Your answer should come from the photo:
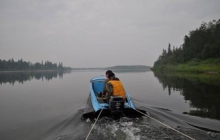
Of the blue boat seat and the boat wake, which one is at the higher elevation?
the blue boat seat

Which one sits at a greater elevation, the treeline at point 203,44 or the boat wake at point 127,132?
the treeline at point 203,44

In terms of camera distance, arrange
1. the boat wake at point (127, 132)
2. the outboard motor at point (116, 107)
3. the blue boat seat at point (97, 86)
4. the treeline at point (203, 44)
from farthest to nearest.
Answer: the treeline at point (203, 44), the blue boat seat at point (97, 86), the outboard motor at point (116, 107), the boat wake at point (127, 132)

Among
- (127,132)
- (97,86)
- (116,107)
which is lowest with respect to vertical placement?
(127,132)

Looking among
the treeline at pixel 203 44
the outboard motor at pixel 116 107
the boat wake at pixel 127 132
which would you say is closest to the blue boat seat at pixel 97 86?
the boat wake at pixel 127 132

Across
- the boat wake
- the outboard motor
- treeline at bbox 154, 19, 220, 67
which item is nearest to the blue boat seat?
the boat wake

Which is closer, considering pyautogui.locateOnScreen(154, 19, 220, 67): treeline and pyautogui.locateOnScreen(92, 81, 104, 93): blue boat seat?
pyautogui.locateOnScreen(92, 81, 104, 93): blue boat seat

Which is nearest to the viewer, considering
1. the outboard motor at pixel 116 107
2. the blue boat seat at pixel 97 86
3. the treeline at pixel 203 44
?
the outboard motor at pixel 116 107

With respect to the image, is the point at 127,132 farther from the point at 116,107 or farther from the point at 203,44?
the point at 203,44

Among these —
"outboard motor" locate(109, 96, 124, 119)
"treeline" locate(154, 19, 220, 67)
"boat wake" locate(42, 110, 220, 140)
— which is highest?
"treeline" locate(154, 19, 220, 67)

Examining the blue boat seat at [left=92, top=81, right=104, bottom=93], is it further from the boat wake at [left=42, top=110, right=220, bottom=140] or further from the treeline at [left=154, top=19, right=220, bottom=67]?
the treeline at [left=154, top=19, right=220, bottom=67]

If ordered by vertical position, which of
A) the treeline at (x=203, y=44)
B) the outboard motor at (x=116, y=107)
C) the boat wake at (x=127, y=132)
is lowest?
the boat wake at (x=127, y=132)

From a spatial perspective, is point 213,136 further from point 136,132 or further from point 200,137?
point 136,132

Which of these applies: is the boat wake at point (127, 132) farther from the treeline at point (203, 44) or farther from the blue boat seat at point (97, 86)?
the treeline at point (203, 44)

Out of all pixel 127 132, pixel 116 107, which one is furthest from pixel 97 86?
pixel 127 132
